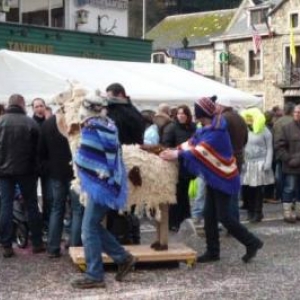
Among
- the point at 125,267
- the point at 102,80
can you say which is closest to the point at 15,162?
the point at 125,267

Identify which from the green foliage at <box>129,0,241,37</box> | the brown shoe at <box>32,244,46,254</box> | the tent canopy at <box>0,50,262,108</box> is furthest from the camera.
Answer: the green foliage at <box>129,0,241,37</box>

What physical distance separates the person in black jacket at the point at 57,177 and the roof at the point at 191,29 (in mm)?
46920

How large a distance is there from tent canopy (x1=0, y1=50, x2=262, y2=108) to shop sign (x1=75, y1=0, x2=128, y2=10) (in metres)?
4.14

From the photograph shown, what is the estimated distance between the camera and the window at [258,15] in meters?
53.4

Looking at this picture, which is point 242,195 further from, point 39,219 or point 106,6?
point 106,6

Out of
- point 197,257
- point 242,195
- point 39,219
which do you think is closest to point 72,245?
point 39,219

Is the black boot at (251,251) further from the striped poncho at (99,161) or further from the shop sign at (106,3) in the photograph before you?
the shop sign at (106,3)

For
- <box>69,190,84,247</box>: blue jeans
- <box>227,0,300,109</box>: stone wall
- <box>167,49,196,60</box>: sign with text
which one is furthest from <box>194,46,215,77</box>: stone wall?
<box>69,190,84,247</box>: blue jeans

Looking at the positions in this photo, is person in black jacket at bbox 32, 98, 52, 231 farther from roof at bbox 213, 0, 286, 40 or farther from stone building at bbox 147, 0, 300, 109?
roof at bbox 213, 0, 286, 40

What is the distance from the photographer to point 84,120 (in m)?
7.22

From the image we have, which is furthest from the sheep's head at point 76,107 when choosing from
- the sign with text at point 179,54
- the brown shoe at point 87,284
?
the sign with text at point 179,54

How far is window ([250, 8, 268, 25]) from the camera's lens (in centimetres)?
5340

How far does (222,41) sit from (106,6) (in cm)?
3242

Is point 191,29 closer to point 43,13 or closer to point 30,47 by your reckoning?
point 43,13
